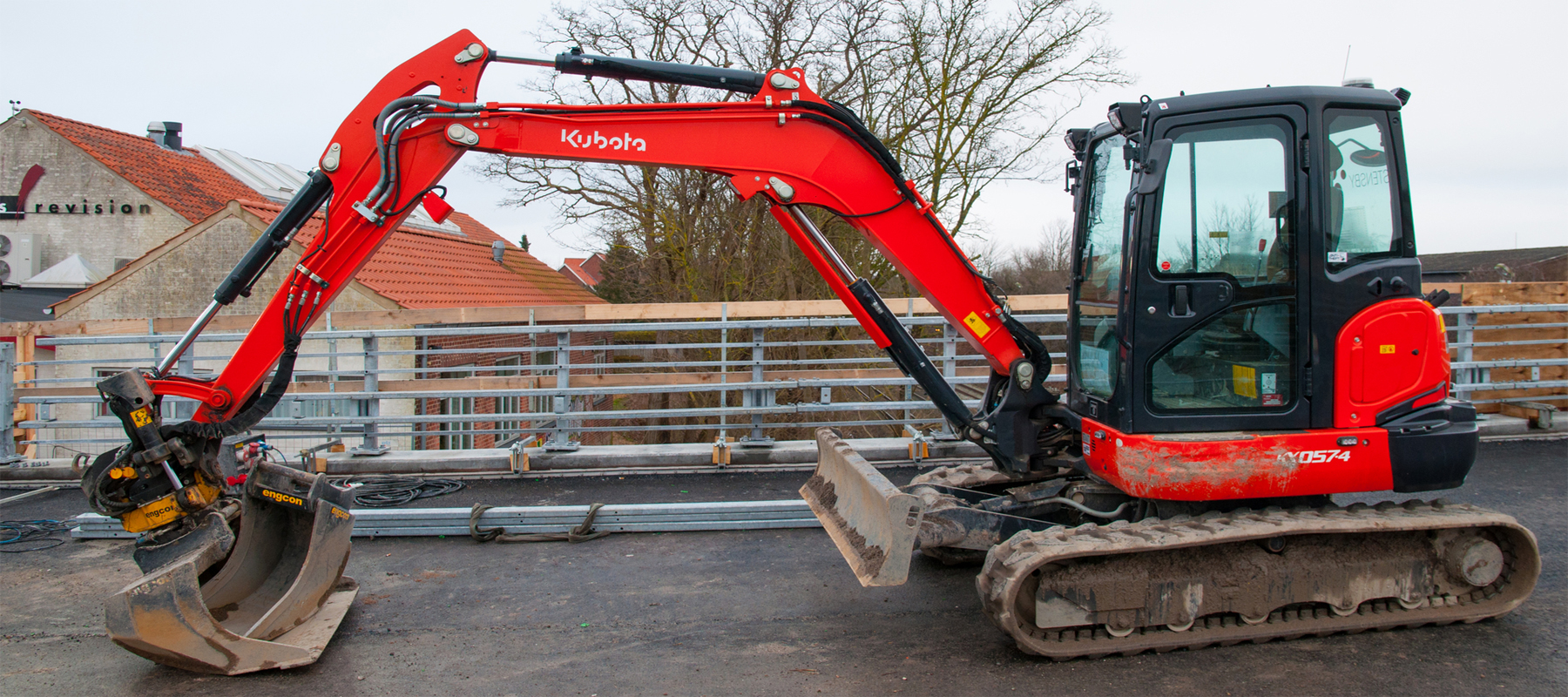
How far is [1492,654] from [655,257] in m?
15.3

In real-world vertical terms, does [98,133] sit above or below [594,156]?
above

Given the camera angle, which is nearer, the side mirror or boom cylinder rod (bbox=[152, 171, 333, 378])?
the side mirror

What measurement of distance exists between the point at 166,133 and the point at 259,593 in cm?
2215

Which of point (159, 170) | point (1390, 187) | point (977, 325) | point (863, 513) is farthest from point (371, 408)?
point (159, 170)

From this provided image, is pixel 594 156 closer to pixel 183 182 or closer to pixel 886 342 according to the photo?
pixel 886 342

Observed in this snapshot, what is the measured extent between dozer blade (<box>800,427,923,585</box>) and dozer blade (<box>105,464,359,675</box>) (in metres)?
2.60

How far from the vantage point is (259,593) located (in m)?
4.70

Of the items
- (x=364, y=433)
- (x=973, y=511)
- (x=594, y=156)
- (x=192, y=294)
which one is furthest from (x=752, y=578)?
(x=192, y=294)

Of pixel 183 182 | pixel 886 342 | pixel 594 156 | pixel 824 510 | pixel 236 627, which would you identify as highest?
pixel 183 182

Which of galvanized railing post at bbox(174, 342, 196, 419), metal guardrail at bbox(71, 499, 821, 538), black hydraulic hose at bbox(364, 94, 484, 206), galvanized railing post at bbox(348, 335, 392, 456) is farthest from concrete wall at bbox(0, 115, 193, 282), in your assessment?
black hydraulic hose at bbox(364, 94, 484, 206)

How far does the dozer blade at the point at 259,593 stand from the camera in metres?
3.81

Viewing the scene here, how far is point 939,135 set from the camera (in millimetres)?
17406

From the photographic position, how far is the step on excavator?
158 inches

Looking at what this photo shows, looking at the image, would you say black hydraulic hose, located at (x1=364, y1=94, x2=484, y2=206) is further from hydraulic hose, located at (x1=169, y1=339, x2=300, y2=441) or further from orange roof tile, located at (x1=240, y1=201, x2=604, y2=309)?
orange roof tile, located at (x1=240, y1=201, x2=604, y2=309)
